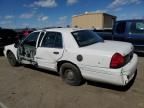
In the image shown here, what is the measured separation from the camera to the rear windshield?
838 cm

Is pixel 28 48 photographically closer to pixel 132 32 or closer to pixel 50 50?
pixel 50 50

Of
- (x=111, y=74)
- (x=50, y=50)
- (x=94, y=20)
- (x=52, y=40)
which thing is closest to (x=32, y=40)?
(x=52, y=40)

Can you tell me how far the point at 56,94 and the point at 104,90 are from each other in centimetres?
125

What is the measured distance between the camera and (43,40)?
587 cm

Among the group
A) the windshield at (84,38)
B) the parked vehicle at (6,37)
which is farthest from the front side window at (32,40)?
the parked vehicle at (6,37)

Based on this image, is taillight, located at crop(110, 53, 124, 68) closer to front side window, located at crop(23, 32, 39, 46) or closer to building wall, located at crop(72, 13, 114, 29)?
front side window, located at crop(23, 32, 39, 46)

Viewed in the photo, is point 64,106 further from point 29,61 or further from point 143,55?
point 143,55

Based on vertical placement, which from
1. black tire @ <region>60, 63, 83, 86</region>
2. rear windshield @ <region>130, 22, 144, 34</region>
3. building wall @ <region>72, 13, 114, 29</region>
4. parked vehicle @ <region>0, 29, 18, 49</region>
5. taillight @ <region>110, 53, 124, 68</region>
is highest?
building wall @ <region>72, 13, 114, 29</region>

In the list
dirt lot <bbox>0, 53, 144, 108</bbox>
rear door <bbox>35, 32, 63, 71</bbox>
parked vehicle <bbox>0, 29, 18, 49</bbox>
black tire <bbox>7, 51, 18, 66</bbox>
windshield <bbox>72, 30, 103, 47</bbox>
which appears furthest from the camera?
parked vehicle <bbox>0, 29, 18, 49</bbox>

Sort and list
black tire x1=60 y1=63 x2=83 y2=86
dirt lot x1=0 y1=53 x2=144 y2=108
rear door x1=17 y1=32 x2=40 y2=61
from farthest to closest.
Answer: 1. rear door x1=17 y1=32 x2=40 y2=61
2. black tire x1=60 y1=63 x2=83 y2=86
3. dirt lot x1=0 y1=53 x2=144 y2=108

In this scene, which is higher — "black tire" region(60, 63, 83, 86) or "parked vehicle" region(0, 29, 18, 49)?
"parked vehicle" region(0, 29, 18, 49)

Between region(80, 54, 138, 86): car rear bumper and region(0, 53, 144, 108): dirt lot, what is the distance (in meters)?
0.40

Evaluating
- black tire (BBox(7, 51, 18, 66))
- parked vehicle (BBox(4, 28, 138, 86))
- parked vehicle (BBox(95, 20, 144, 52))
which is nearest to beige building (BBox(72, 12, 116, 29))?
parked vehicle (BBox(95, 20, 144, 52))

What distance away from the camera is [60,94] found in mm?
4797
